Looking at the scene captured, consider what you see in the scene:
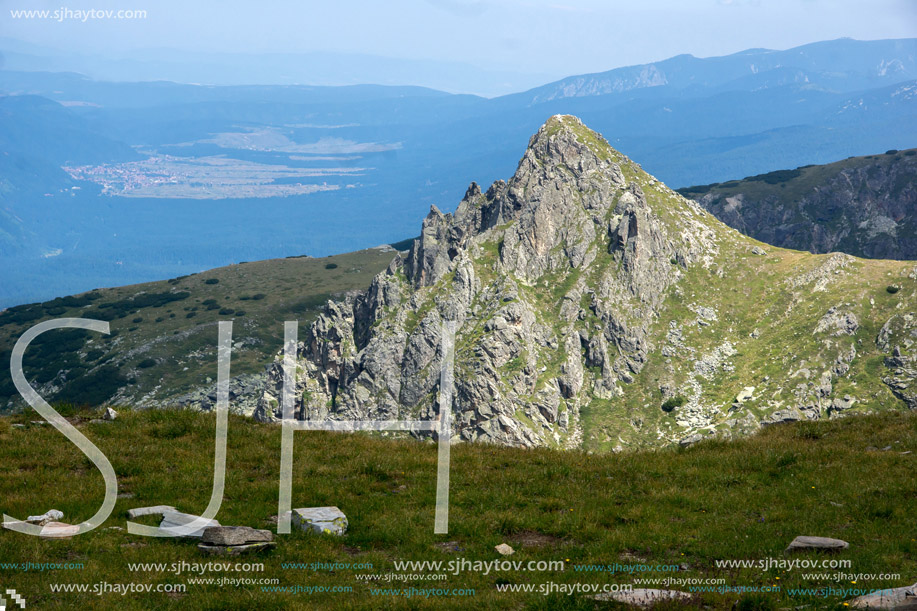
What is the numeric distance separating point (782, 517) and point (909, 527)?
7.95 ft

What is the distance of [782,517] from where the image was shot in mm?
16188

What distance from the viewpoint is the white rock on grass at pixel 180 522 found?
1510 cm

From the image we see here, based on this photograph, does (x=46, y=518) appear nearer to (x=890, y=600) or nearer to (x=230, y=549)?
(x=230, y=549)

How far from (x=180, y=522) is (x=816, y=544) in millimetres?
13031

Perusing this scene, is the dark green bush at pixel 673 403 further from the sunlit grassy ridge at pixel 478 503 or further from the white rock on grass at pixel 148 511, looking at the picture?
the white rock on grass at pixel 148 511

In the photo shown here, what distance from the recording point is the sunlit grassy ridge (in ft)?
44.1

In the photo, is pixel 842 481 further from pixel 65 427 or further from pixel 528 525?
pixel 65 427

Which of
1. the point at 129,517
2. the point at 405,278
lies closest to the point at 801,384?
the point at 405,278

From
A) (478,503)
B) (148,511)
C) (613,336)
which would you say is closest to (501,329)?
(613,336)

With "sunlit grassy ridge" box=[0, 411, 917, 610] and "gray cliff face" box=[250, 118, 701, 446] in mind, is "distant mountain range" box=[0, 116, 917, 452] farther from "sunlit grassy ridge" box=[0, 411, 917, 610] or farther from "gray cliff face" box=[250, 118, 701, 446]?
"sunlit grassy ridge" box=[0, 411, 917, 610]

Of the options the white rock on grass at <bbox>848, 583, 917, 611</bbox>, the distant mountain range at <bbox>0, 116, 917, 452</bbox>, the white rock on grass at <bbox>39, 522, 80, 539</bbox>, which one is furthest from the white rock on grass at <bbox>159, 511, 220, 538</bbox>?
the distant mountain range at <bbox>0, 116, 917, 452</bbox>

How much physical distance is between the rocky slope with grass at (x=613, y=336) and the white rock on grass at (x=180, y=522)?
146m

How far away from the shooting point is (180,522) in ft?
50.7

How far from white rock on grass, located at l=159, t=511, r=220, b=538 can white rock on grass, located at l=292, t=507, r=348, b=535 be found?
5.70 ft
